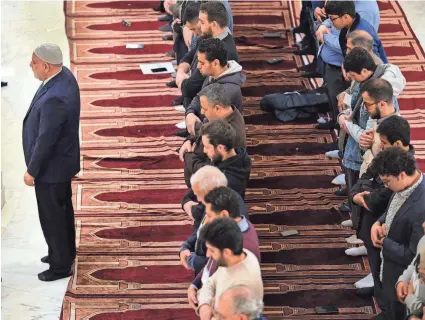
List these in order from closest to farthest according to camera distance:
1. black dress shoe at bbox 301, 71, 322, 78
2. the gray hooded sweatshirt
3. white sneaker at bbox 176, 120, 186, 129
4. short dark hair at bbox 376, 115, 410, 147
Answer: short dark hair at bbox 376, 115, 410, 147
the gray hooded sweatshirt
white sneaker at bbox 176, 120, 186, 129
black dress shoe at bbox 301, 71, 322, 78

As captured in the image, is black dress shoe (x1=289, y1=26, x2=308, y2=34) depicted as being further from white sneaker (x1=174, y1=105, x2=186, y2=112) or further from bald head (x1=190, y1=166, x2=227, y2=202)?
bald head (x1=190, y1=166, x2=227, y2=202)

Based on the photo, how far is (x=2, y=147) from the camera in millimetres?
9352

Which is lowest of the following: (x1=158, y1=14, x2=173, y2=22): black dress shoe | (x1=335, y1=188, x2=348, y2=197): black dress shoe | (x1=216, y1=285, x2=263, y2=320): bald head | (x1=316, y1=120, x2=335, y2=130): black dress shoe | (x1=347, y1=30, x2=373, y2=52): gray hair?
(x1=158, y1=14, x2=173, y2=22): black dress shoe

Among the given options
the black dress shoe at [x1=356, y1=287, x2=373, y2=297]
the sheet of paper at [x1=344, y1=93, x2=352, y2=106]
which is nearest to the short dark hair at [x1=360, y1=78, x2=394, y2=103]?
the sheet of paper at [x1=344, y1=93, x2=352, y2=106]

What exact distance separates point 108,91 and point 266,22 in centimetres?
237

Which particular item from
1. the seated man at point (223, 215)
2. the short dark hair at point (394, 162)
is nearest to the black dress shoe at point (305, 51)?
the short dark hair at point (394, 162)

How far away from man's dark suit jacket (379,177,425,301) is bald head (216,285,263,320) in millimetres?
1390

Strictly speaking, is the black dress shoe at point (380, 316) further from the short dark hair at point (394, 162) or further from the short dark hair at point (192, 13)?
the short dark hair at point (192, 13)

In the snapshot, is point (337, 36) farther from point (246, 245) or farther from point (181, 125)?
point (246, 245)

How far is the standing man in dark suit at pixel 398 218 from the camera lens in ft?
19.8

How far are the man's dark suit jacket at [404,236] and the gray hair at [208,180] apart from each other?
103 centimetres

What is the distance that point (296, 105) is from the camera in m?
9.67

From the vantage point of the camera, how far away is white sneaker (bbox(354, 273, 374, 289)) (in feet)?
24.3

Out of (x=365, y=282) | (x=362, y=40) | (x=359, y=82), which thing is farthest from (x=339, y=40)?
(x=365, y=282)
